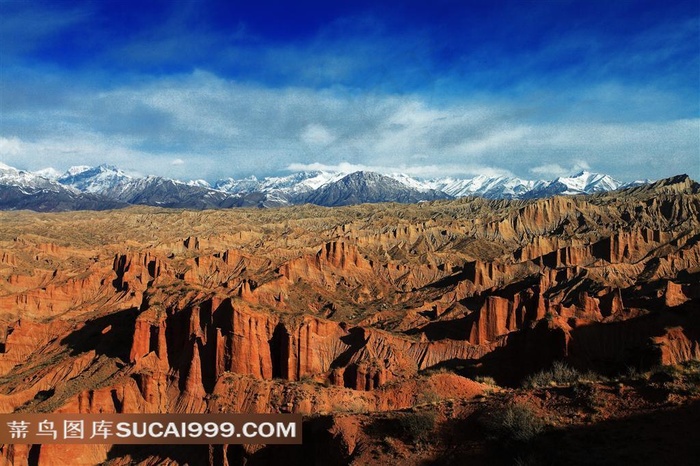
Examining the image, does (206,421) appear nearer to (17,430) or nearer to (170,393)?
(170,393)

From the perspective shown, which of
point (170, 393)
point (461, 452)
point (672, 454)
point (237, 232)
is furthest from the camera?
point (237, 232)

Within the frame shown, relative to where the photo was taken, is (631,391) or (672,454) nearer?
(672,454)

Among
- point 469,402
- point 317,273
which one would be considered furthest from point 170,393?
point 317,273

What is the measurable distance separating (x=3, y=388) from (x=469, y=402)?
45536mm

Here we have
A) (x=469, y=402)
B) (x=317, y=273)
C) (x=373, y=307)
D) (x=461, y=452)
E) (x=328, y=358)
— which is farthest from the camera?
(x=317, y=273)

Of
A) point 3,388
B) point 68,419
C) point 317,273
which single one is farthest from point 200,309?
point 317,273

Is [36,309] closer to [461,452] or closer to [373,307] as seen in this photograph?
[373,307]

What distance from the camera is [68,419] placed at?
3866 cm

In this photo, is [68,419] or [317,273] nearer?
[68,419]

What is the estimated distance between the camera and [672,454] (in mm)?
14250

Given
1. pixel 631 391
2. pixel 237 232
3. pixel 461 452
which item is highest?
pixel 237 232

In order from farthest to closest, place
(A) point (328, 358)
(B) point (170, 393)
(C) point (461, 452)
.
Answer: (A) point (328, 358)
(B) point (170, 393)
(C) point (461, 452)

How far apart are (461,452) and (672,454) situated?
5481 mm

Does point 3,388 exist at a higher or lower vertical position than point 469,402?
lower
